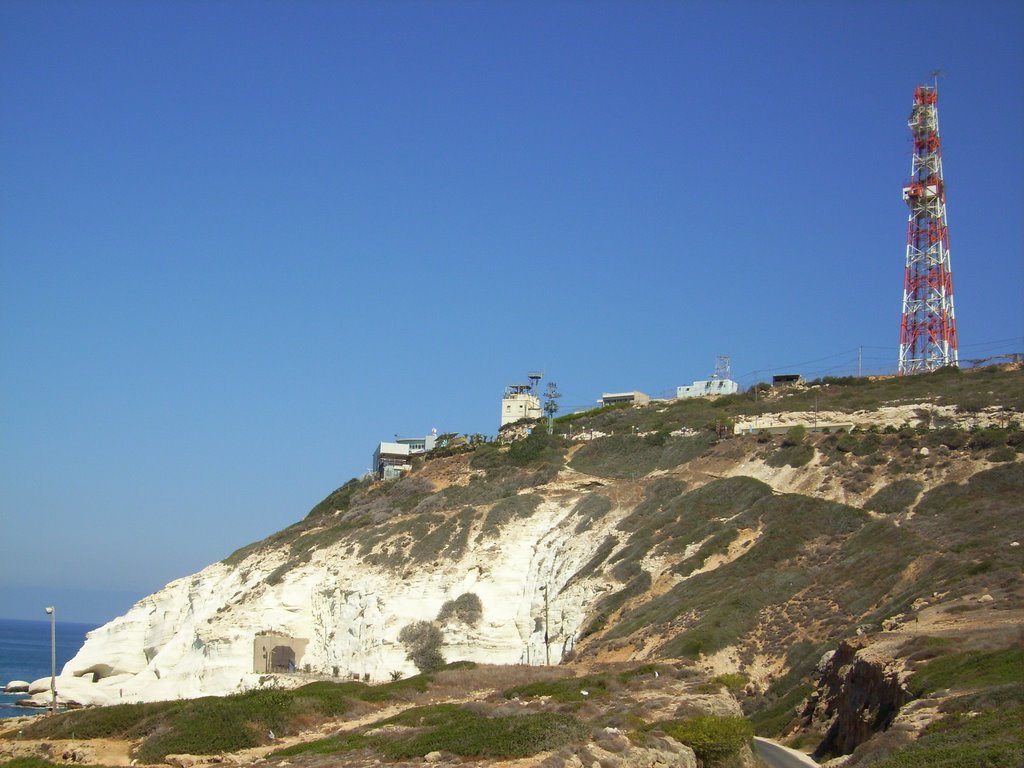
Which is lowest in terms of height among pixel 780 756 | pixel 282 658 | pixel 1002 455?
pixel 780 756

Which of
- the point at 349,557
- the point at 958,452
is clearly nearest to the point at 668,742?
the point at 958,452

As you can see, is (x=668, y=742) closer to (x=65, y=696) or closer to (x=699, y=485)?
(x=699, y=485)

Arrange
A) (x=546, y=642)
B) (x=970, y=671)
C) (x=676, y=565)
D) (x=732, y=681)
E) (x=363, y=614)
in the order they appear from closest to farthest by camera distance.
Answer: (x=970, y=671)
(x=732, y=681)
(x=676, y=565)
(x=546, y=642)
(x=363, y=614)

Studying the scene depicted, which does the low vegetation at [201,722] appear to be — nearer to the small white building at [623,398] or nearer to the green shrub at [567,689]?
the green shrub at [567,689]

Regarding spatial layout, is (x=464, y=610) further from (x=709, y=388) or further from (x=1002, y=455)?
(x=709, y=388)

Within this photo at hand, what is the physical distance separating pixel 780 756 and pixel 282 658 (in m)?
38.4

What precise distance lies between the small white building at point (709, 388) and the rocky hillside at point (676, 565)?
28.8 ft

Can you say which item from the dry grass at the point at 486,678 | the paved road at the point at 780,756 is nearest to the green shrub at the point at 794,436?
the dry grass at the point at 486,678

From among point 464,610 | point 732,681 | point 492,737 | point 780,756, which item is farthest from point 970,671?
point 464,610

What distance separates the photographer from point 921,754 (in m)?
18.1

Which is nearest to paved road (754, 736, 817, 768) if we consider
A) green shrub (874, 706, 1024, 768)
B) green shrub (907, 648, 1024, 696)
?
green shrub (907, 648, 1024, 696)

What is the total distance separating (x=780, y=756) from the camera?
2767 centimetres

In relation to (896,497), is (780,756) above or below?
below

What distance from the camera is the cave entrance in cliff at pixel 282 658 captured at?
5983 cm
